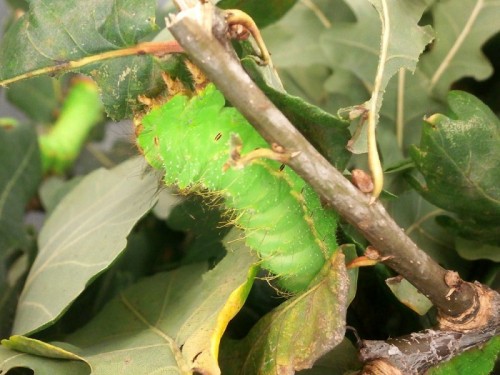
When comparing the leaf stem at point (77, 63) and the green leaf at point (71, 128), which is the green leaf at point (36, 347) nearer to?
the leaf stem at point (77, 63)

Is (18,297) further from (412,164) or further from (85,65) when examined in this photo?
(412,164)

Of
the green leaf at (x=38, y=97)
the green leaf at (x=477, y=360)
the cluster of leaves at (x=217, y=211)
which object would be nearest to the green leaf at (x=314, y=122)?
the cluster of leaves at (x=217, y=211)

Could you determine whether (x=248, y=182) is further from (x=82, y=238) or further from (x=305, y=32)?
(x=305, y=32)

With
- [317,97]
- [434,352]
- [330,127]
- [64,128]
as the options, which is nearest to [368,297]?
[434,352]

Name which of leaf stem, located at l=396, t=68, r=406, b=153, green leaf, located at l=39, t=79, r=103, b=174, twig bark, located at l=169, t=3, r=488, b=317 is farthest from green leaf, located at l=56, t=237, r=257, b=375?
green leaf, located at l=39, t=79, r=103, b=174

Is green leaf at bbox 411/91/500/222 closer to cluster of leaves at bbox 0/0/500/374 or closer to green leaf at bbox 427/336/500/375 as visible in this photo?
cluster of leaves at bbox 0/0/500/374

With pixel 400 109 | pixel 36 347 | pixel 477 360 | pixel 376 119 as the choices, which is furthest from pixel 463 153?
pixel 36 347
